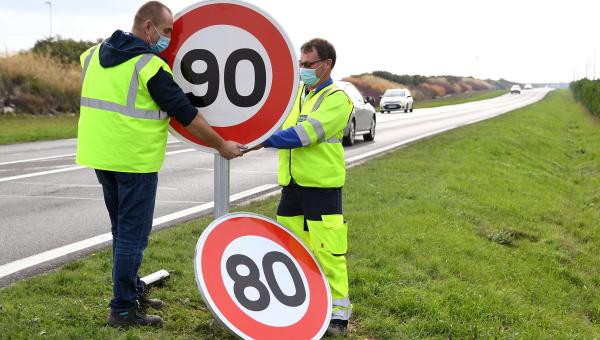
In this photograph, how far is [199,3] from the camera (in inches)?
116

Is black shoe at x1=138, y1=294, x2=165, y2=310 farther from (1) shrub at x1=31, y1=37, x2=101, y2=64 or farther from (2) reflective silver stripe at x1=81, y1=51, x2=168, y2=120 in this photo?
(1) shrub at x1=31, y1=37, x2=101, y2=64

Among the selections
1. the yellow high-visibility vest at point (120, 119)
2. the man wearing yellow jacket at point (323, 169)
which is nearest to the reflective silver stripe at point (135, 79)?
the yellow high-visibility vest at point (120, 119)

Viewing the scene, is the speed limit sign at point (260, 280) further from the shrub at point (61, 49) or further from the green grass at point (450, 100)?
the green grass at point (450, 100)

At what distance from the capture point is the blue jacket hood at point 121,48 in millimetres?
3184

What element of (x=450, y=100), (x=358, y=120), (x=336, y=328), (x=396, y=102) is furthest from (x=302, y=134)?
(x=450, y=100)

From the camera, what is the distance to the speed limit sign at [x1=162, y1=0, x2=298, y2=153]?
9.79 feet

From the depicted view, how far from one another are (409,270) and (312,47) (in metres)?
2.28

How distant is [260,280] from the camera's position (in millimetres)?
3264

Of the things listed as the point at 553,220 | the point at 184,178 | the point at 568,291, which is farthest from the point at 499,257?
the point at 184,178

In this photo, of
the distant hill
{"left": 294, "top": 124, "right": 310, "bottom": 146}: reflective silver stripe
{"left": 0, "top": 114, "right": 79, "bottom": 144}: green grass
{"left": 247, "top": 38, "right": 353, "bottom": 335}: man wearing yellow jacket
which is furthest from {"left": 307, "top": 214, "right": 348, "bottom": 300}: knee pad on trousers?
the distant hill

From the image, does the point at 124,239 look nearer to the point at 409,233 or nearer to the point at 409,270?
the point at 409,270

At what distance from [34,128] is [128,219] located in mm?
18262

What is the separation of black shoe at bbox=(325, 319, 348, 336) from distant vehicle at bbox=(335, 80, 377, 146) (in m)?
12.5

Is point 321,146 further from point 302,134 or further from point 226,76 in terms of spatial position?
point 226,76
